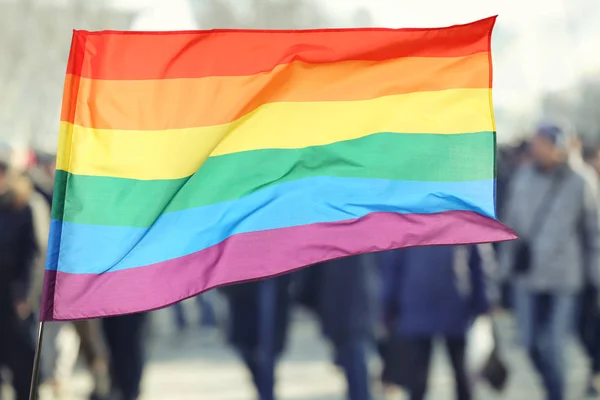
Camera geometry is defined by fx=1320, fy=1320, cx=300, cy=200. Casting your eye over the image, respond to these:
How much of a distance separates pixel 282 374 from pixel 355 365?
282cm

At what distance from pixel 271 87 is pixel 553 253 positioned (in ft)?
13.7

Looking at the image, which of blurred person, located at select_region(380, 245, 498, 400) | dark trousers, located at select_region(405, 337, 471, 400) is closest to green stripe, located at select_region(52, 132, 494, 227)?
blurred person, located at select_region(380, 245, 498, 400)

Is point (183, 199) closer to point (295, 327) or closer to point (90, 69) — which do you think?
point (90, 69)

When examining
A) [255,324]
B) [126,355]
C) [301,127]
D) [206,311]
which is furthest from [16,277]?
[206,311]

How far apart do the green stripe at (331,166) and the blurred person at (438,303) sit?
9.63 feet

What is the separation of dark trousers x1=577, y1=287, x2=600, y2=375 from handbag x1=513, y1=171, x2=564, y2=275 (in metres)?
0.95

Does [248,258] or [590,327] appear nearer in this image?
[248,258]

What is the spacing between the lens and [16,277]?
867cm

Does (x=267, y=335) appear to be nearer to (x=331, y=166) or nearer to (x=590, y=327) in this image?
(x=590, y=327)

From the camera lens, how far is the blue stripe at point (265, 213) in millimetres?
4699

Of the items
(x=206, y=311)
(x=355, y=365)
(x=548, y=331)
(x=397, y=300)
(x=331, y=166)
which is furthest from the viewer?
(x=206, y=311)

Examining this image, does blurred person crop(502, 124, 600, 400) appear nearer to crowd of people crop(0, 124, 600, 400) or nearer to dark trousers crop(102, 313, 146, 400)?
crowd of people crop(0, 124, 600, 400)

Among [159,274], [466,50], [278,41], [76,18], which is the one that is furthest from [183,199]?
[76,18]

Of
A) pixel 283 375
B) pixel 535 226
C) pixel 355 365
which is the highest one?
pixel 535 226
